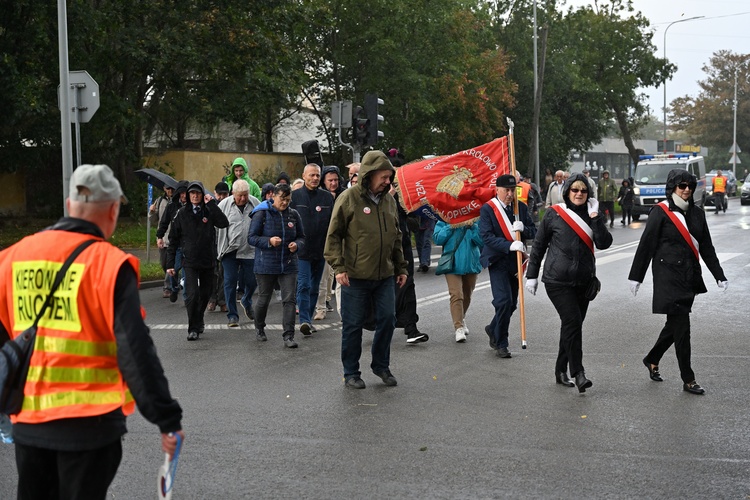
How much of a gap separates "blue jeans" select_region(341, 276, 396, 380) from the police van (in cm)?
2931

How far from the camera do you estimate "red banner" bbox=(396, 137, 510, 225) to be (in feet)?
35.2

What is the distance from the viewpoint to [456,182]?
427 inches

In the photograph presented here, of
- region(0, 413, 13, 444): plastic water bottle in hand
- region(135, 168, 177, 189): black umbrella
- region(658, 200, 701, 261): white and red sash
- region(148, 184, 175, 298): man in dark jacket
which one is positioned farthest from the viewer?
region(135, 168, 177, 189): black umbrella

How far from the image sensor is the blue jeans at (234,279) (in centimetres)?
1209

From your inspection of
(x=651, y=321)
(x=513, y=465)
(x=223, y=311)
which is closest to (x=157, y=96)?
(x=223, y=311)

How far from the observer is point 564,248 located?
27.1 ft

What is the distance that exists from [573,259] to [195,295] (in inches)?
179

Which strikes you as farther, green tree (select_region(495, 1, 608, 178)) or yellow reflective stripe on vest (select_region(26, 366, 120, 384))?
green tree (select_region(495, 1, 608, 178))

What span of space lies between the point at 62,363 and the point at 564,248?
5.44m

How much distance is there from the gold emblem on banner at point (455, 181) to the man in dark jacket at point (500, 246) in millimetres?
773

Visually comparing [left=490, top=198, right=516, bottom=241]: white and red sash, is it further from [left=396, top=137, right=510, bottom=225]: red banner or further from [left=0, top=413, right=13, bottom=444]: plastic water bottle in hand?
[left=0, top=413, right=13, bottom=444]: plastic water bottle in hand

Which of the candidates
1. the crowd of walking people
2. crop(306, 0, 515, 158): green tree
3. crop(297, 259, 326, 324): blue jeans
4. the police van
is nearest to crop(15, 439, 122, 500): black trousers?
the crowd of walking people

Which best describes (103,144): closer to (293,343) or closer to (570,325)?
(293,343)

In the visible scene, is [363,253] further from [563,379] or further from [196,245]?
[196,245]
